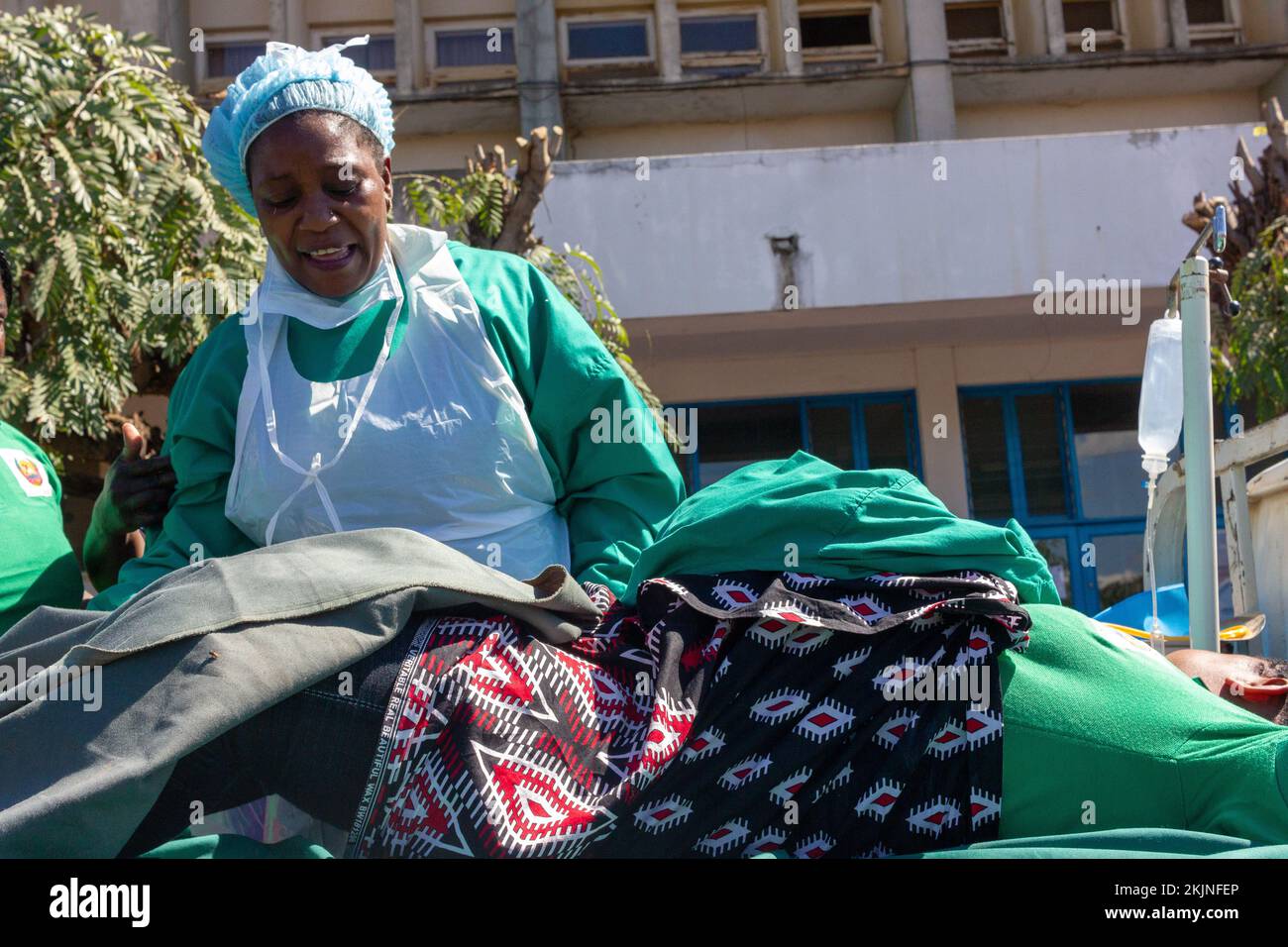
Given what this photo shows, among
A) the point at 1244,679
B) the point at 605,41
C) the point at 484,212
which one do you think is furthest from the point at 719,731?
the point at 605,41

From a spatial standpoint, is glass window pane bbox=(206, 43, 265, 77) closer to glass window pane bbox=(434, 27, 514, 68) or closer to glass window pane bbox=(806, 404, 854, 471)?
glass window pane bbox=(434, 27, 514, 68)

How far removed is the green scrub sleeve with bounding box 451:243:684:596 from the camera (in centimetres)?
237

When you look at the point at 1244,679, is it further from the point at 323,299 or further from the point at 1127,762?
the point at 323,299

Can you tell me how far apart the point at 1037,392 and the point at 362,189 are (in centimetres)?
1049

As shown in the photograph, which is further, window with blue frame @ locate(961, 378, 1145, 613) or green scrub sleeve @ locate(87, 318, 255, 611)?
window with blue frame @ locate(961, 378, 1145, 613)

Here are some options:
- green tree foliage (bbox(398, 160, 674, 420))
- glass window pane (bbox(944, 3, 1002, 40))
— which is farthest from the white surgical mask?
glass window pane (bbox(944, 3, 1002, 40))

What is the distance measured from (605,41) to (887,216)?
19.4 ft

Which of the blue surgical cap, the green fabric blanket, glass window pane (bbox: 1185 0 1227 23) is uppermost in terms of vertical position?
glass window pane (bbox: 1185 0 1227 23)

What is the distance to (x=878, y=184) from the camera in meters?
10.1

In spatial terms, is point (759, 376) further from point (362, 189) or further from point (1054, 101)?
point (362, 189)

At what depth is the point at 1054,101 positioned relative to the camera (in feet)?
48.4

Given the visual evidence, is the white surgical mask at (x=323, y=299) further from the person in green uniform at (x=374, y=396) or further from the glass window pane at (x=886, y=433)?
the glass window pane at (x=886, y=433)

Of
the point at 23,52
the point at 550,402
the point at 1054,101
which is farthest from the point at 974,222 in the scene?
the point at 550,402

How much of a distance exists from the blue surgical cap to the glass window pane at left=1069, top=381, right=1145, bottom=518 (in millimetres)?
10436
